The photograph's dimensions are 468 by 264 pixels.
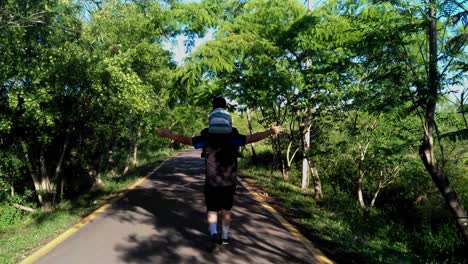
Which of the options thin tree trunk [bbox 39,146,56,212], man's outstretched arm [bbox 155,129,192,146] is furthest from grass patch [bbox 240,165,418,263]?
thin tree trunk [bbox 39,146,56,212]

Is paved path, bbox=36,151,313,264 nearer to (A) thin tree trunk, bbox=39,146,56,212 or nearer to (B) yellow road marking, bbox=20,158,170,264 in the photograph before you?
(B) yellow road marking, bbox=20,158,170,264

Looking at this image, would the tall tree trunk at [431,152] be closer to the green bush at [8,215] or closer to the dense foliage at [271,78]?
the dense foliage at [271,78]

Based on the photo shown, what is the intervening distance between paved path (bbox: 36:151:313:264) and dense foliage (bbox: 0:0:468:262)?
228cm

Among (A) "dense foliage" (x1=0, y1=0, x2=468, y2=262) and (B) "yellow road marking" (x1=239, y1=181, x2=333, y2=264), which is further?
(A) "dense foliage" (x1=0, y1=0, x2=468, y2=262)

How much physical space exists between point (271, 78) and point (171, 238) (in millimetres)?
5427

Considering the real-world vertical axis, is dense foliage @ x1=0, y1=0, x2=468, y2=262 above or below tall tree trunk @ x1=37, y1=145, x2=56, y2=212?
above

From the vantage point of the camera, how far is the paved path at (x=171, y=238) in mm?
5977

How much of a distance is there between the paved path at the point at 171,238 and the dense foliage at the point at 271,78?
2.28 m

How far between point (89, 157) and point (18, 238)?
1117 cm

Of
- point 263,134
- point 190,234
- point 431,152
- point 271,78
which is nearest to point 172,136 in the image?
point 263,134

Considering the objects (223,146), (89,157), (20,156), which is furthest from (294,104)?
(89,157)

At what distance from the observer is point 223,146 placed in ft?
20.0

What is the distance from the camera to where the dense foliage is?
6570mm

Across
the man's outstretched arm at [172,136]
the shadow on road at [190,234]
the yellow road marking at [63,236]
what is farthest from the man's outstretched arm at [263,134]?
the yellow road marking at [63,236]
